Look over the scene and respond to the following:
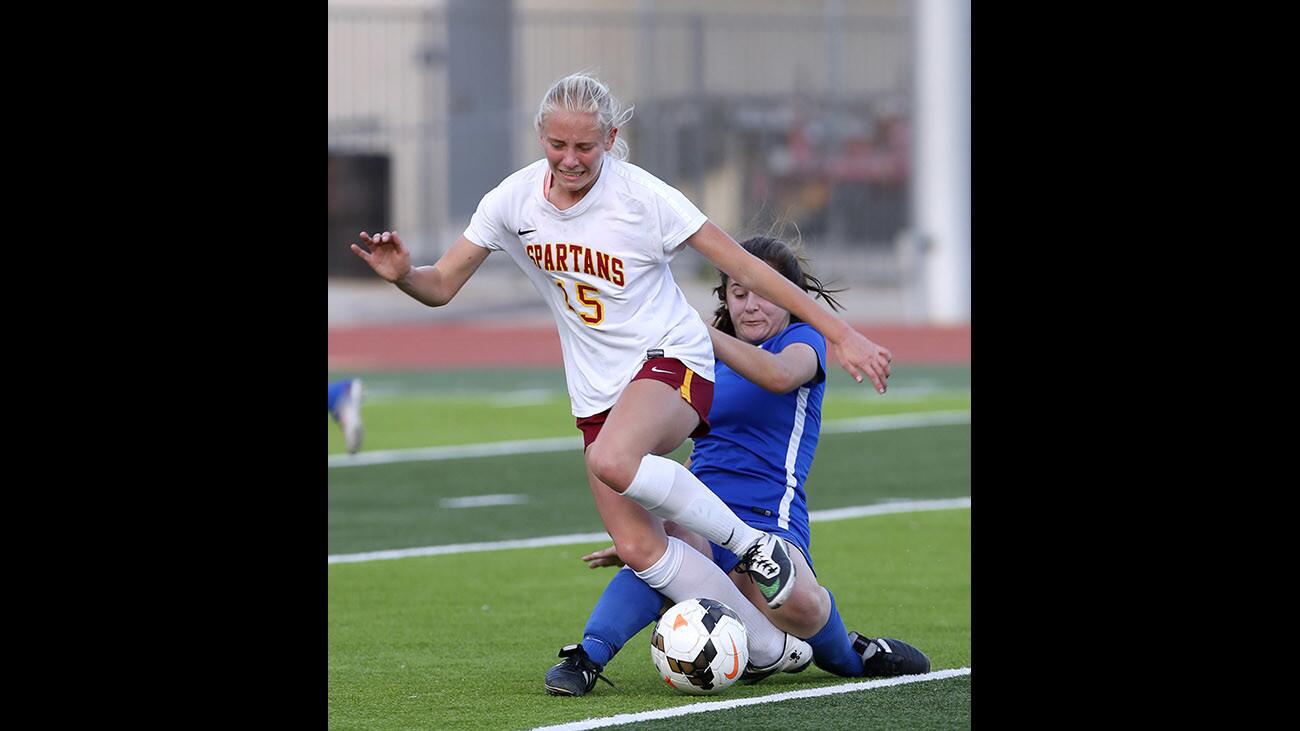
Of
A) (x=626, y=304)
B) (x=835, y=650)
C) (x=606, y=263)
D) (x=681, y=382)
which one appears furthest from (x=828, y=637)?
(x=606, y=263)

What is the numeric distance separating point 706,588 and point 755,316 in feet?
3.17

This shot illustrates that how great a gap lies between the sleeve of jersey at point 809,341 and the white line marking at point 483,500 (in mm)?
4654

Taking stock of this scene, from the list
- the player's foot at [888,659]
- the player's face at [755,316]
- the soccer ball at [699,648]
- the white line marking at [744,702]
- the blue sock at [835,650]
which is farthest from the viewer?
the player's face at [755,316]

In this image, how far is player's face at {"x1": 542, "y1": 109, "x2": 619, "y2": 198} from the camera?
561 centimetres

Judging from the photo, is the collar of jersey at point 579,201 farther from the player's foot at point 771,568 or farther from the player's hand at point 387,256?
the player's foot at point 771,568

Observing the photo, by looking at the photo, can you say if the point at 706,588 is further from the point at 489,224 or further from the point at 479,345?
the point at 479,345

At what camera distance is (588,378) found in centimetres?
600

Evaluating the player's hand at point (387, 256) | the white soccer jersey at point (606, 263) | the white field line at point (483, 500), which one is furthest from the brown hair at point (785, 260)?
the white field line at point (483, 500)

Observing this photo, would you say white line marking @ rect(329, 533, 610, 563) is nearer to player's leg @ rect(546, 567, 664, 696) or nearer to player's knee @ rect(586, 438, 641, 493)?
player's leg @ rect(546, 567, 664, 696)

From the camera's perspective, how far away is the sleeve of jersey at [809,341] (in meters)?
6.24
